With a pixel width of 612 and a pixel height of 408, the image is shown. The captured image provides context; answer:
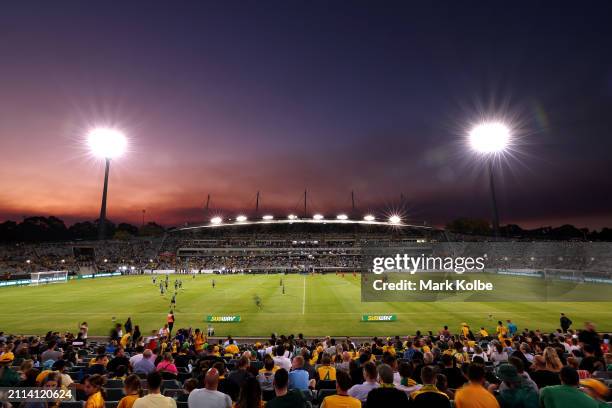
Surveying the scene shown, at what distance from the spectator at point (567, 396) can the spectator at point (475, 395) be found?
0.65 m

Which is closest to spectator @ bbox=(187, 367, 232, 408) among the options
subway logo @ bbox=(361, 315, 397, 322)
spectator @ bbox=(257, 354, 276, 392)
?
spectator @ bbox=(257, 354, 276, 392)

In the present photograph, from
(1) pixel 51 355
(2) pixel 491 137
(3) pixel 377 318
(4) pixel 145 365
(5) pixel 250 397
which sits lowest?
(3) pixel 377 318

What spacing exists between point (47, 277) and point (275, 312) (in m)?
51.1

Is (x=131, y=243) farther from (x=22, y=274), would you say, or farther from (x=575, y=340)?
(x=575, y=340)

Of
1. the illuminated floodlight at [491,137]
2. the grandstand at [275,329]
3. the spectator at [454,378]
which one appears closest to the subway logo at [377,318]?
the grandstand at [275,329]

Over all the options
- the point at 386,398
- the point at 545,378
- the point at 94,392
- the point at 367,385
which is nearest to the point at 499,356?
the point at 545,378

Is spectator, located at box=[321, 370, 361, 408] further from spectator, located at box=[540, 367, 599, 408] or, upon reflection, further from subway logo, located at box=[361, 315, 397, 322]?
subway logo, located at box=[361, 315, 397, 322]

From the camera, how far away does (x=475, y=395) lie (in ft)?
16.1

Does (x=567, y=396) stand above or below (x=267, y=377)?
above

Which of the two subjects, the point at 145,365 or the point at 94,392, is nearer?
the point at 94,392

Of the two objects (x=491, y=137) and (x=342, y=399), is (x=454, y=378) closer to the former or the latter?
(x=342, y=399)

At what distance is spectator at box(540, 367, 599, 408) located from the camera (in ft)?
14.8

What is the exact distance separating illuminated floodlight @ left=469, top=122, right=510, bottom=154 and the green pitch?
24.4m

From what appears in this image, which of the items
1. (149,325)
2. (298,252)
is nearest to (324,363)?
(149,325)
